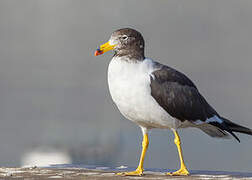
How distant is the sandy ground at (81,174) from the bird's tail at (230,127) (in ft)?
3.55

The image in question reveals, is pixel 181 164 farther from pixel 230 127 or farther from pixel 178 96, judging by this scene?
pixel 230 127

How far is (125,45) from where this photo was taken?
10.9m

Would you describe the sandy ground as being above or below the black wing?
below

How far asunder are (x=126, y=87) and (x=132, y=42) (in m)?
1.16

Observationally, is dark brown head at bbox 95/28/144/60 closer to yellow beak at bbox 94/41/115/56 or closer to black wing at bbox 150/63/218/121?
yellow beak at bbox 94/41/115/56

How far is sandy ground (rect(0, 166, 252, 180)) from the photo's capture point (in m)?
10.6

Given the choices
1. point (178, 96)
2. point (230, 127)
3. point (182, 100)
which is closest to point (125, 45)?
point (178, 96)

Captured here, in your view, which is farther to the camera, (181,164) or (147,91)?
(181,164)

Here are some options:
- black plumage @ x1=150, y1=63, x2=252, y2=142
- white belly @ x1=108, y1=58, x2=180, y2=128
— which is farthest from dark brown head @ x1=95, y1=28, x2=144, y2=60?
black plumage @ x1=150, y1=63, x2=252, y2=142

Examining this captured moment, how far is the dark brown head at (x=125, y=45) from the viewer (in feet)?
35.6

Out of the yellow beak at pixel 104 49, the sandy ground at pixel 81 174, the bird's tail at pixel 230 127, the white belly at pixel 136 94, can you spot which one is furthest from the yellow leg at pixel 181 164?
the yellow beak at pixel 104 49

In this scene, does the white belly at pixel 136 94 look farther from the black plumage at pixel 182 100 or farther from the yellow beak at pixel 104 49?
the yellow beak at pixel 104 49

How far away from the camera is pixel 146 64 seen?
10781 millimetres

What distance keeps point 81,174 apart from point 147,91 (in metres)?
2.51
